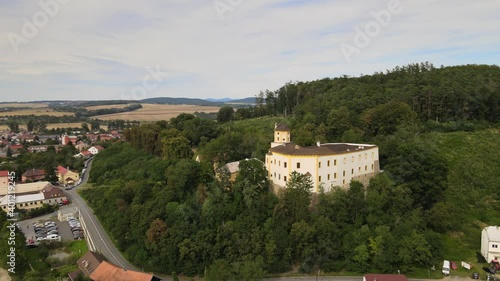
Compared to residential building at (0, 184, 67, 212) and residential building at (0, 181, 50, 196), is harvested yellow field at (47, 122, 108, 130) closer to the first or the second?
residential building at (0, 181, 50, 196)

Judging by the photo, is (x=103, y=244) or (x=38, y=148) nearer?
(x=103, y=244)

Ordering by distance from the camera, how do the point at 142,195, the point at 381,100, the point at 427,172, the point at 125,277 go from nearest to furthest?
the point at 125,277 < the point at 427,172 < the point at 142,195 < the point at 381,100

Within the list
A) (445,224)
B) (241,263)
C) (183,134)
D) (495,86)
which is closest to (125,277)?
(241,263)

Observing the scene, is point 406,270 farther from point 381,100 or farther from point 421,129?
point 381,100

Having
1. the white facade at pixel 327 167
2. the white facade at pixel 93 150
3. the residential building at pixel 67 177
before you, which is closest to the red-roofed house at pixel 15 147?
the white facade at pixel 93 150

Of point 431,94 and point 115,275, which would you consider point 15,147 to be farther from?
point 431,94

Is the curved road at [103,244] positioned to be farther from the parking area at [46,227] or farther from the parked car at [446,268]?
the parked car at [446,268]

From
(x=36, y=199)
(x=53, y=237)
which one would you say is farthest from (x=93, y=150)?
(x=53, y=237)
